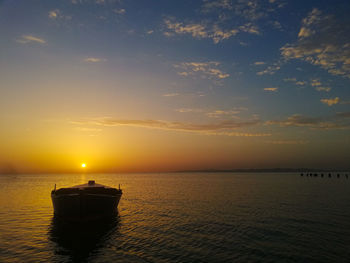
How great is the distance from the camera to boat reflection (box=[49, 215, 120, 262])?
15.3 metres

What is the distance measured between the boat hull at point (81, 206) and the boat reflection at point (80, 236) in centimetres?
68

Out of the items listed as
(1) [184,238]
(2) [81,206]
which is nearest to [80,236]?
(2) [81,206]

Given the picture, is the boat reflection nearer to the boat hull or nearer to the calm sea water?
the calm sea water

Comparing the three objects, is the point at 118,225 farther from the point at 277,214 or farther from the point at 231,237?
the point at 277,214

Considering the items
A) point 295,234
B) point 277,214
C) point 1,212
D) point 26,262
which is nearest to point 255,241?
point 295,234

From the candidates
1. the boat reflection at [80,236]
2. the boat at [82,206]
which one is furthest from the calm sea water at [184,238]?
Result: the boat at [82,206]

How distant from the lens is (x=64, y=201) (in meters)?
23.9

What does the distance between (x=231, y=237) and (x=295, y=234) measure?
566 centimetres

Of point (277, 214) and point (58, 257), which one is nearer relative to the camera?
point (58, 257)

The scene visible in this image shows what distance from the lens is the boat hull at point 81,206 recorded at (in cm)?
2300

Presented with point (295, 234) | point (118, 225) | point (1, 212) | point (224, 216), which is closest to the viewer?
point (295, 234)

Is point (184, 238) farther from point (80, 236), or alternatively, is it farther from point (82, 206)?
point (82, 206)

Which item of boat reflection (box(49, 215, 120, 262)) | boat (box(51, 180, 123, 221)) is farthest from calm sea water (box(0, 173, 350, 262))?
boat (box(51, 180, 123, 221))

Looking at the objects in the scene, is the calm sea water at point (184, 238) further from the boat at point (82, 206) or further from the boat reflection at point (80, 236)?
the boat at point (82, 206)
